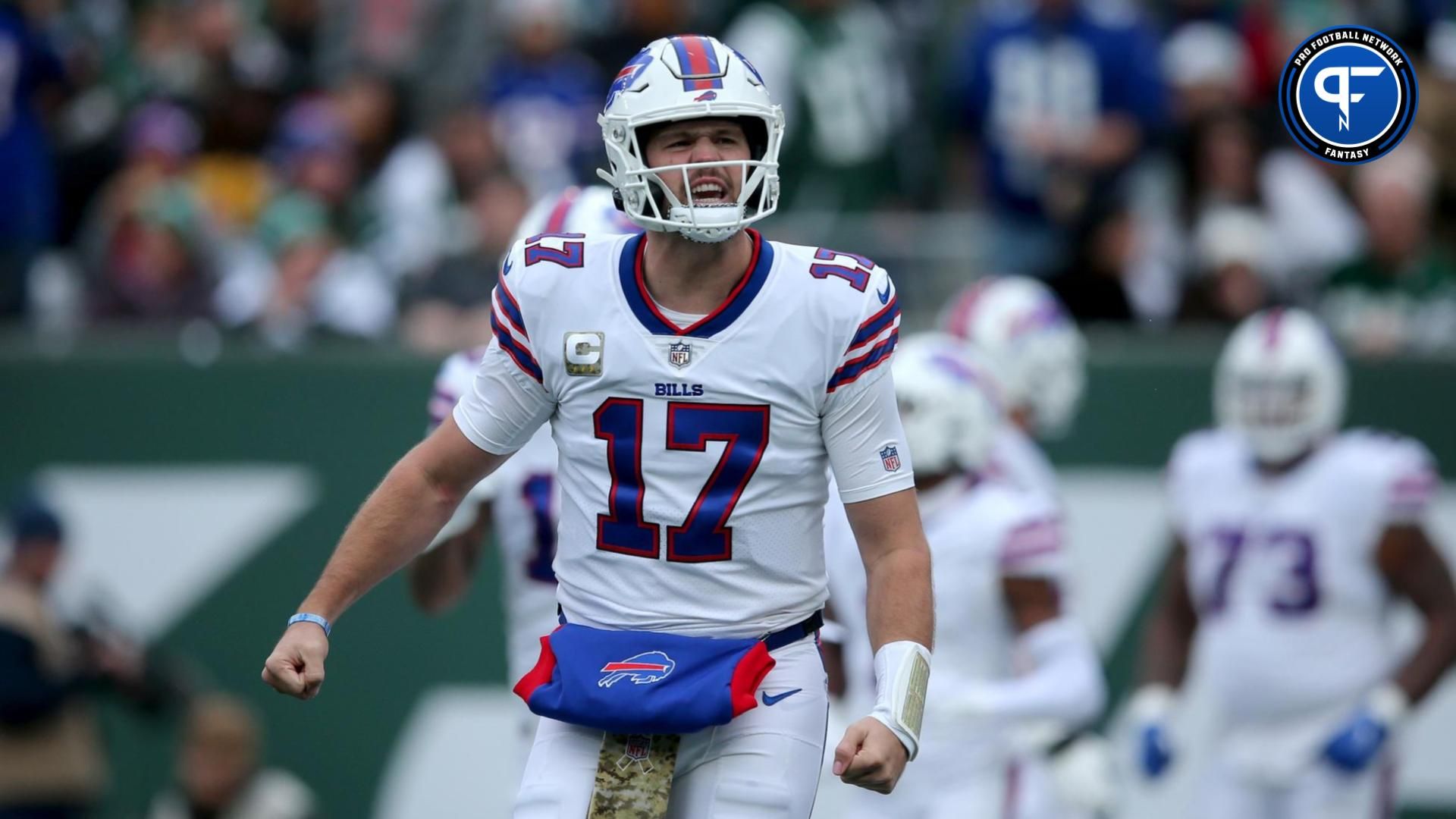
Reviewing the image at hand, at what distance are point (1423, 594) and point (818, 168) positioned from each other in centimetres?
394

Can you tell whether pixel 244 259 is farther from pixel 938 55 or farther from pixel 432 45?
pixel 938 55

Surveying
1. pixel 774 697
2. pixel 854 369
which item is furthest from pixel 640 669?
pixel 854 369

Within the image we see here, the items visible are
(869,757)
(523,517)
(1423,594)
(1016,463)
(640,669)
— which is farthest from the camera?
(1423,594)

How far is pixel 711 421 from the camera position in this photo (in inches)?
169

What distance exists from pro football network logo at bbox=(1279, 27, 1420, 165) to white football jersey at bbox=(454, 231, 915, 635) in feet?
6.29

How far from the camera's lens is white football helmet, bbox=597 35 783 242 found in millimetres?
4297

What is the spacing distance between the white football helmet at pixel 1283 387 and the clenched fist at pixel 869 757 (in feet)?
14.1

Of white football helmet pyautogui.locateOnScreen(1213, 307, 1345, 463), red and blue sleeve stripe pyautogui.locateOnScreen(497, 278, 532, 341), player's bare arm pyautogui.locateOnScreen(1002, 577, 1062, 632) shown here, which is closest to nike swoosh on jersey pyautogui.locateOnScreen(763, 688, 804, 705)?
red and blue sleeve stripe pyautogui.locateOnScreen(497, 278, 532, 341)

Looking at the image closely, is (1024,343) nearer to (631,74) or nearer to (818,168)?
(818,168)

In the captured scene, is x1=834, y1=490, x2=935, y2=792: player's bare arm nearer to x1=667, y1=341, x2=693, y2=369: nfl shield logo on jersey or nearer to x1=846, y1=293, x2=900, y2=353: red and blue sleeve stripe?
x1=846, y1=293, x2=900, y2=353: red and blue sleeve stripe

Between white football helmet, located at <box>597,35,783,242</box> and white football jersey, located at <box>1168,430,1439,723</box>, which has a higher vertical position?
white football helmet, located at <box>597,35,783,242</box>

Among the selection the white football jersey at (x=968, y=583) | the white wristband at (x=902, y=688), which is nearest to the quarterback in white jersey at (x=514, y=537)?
the white football jersey at (x=968, y=583)

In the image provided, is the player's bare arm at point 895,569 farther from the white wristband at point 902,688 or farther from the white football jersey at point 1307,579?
the white football jersey at point 1307,579

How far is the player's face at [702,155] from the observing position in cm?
431
